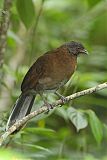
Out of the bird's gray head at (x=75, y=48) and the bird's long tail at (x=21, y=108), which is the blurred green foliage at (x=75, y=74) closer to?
the bird's long tail at (x=21, y=108)

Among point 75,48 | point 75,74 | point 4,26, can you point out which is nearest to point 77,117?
point 75,48

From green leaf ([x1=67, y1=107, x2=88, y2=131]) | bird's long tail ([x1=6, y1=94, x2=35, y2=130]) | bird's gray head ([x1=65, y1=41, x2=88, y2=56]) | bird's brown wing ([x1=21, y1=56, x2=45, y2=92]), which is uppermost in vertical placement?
bird's gray head ([x1=65, y1=41, x2=88, y2=56])

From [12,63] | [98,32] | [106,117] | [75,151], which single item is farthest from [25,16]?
[98,32]

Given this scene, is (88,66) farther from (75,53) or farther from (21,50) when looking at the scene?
(75,53)

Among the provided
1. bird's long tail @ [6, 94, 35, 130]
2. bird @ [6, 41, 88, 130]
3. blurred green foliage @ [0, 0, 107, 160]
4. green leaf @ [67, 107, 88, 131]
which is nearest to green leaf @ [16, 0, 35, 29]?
blurred green foliage @ [0, 0, 107, 160]

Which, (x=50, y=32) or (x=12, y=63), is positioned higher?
(x=50, y=32)

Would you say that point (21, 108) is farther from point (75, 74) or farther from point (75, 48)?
point (75, 74)

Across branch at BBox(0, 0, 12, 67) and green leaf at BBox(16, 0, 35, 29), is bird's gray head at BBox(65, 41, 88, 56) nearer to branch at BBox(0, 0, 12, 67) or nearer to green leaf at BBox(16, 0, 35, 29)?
green leaf at BBox(16, 0, 35, 29)

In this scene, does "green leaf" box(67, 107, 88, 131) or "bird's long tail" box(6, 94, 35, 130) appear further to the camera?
"bird's long tail" box(6, 94, 35, 130)
